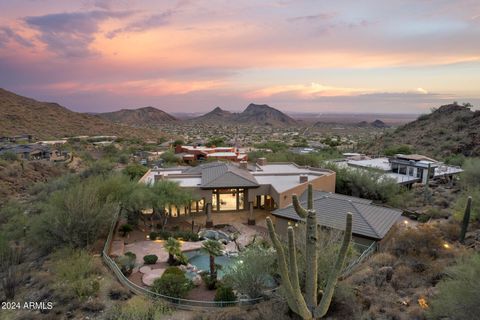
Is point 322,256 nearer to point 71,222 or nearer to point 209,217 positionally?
point 209,217

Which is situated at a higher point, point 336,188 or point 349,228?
point 349,228

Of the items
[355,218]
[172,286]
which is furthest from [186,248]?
[355,218]

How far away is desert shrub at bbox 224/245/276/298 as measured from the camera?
13.4 meters

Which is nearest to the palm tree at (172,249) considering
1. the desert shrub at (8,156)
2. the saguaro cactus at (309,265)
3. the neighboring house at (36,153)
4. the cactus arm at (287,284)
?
the saguaro cactus at (309,265)

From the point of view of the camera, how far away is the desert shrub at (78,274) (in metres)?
14.2

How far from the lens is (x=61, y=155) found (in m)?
57.6

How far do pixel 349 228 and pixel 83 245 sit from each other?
15.8 m

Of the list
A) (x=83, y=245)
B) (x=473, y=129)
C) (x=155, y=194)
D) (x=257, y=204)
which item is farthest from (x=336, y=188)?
(x=473, y=129)

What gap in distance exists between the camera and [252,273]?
13.4 meters

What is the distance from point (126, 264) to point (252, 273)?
7.32 m

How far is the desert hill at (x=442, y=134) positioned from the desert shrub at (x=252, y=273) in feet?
172

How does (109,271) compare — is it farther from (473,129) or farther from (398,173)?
(473,129)

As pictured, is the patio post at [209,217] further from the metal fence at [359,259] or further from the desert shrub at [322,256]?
the metal fence at [359,259]

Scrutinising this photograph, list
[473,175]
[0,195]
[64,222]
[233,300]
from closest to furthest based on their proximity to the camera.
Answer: [233,300], [64,222], [473,175], [0,195]
